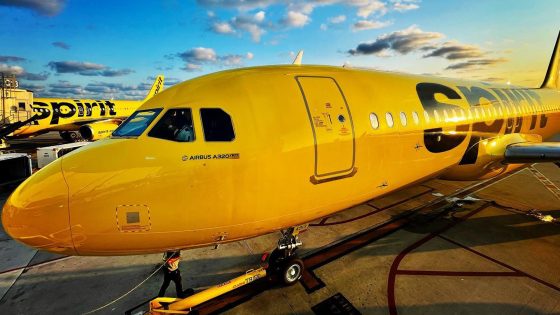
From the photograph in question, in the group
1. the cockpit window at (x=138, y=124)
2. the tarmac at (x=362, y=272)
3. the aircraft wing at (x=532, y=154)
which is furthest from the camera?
the aircraft wing at (x=532, y=154)

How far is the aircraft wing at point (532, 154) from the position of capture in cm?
934

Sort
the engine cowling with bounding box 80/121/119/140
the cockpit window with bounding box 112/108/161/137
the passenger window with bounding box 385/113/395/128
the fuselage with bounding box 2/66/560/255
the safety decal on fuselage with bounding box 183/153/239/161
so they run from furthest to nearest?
the engine cowling with bounding box 80/121/119/140
the passenger window with bounding box 385/113/395/128
the cockpit window with bounding box 112/108/161/137
the safety decal on fuselage with bounding box 183/153/239/161
the fuselage with bounding box 2/66/560/255

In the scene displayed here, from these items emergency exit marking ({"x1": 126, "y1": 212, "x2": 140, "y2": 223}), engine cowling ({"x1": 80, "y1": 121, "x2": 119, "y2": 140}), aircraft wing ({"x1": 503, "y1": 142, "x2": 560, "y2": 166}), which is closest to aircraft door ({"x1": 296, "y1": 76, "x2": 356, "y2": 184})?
emergency exit marking ({"x1": 126, "y1": 212, "x2": 140, "y2": 223})

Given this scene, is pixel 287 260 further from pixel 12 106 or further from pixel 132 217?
pixel 12 106

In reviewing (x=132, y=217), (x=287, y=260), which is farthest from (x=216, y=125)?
(x=287, y=260)

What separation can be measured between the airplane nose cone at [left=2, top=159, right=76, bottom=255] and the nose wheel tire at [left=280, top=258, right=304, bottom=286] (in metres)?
4.16

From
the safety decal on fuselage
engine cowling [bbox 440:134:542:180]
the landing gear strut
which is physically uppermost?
the safety decal on fuselage

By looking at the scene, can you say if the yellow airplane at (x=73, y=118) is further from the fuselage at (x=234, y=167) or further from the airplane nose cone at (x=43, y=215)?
the fuselage at (x=234, y=167)

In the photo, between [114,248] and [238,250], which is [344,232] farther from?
[114,248]

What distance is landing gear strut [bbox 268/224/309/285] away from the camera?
668 cm

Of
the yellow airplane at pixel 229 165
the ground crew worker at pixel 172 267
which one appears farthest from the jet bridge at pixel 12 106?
the yellow airplane at pixel 229 165

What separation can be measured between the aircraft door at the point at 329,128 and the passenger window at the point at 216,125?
1538mm

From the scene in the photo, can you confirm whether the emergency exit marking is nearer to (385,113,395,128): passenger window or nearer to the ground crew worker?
the ground crew worker

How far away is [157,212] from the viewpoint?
13.6 ft
